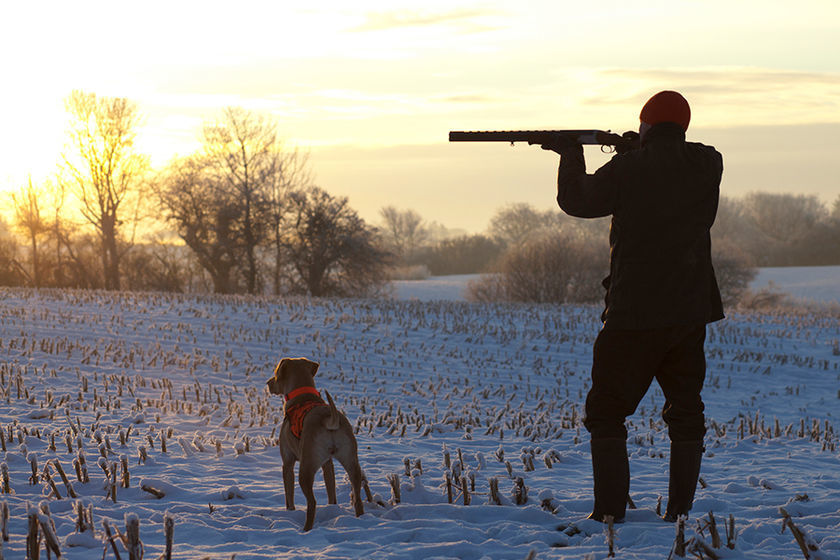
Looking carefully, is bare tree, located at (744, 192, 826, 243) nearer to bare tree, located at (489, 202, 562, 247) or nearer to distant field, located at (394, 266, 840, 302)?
distant field, located at (394, 266, 840, 302)

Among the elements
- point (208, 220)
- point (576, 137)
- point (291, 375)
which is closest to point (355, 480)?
point (291, 375)

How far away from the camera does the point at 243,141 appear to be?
52.9 meters

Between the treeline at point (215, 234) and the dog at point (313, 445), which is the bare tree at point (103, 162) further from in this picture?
the dog at point (313, 445)

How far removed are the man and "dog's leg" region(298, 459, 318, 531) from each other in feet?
5.37

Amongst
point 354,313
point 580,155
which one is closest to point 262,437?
point 580,155

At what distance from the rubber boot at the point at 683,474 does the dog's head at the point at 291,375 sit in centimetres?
247

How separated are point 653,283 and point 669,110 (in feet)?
3.10

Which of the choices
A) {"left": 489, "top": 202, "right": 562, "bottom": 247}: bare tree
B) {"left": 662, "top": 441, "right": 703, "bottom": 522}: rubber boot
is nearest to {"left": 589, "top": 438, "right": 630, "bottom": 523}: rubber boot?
{"left": 662, "top": 441, "right": 703, "bottom": 522}: rubber boot

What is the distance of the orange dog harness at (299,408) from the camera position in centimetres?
510

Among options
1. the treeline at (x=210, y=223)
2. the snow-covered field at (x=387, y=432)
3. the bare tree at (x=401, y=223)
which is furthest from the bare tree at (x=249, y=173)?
the bare tree at (x=401, y=223)

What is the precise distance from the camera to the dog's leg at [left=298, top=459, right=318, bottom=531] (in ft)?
15.4

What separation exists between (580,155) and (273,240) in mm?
45224

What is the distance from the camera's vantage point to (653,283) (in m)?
4.33

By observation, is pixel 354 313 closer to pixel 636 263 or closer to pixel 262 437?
pixel 262 437
